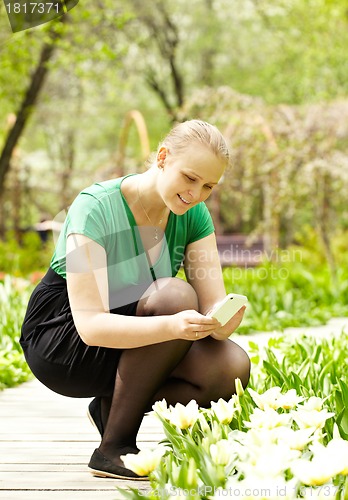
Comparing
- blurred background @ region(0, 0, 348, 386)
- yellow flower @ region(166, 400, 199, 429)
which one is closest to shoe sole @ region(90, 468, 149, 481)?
yellow flower @ region(166, 400, 199, 429)

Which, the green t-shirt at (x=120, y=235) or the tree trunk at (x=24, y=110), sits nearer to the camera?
the green t-shirt at (x=120, y=235)

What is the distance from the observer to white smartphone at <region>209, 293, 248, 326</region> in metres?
2.00

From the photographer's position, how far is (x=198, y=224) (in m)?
2.39

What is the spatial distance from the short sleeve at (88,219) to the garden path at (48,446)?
2.13 feet

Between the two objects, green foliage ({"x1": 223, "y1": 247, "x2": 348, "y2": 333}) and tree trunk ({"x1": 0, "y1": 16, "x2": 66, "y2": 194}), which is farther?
tree trunk ({"x1": 0, "y1": 16, "x2": 66, "y2": 194})

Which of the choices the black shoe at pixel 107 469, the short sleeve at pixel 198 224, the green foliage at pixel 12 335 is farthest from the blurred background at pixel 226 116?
the green foliage at pixel 12 335

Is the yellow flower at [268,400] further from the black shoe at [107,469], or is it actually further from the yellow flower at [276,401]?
the black shoe at [107,469]

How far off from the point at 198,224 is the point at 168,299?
0.35 meters

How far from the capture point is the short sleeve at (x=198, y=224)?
7.80 ft

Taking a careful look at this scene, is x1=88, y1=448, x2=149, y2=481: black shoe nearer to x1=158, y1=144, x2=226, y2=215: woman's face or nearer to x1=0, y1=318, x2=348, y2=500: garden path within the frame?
x1=0, y1=318, x2=348, y2=500: garden path

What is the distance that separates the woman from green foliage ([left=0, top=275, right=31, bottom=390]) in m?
1.42

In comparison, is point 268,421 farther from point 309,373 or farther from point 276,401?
point 309,373

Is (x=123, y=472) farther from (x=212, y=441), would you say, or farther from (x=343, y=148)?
(x=343, y=148)

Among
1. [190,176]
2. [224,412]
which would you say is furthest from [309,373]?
[190,176]
